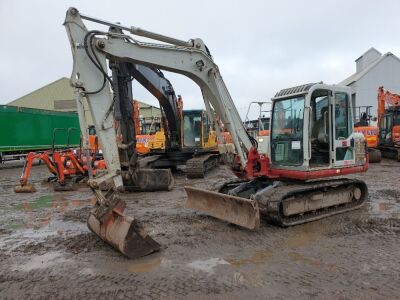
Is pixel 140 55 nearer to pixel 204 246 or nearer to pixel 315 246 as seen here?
pixel 204 246

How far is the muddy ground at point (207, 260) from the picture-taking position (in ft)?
12.6

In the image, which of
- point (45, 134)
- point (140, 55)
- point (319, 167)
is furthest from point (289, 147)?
point (45, 134)

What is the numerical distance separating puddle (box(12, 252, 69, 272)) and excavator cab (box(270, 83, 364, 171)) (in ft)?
12.4

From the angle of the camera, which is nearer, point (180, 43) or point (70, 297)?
point (70, 297)

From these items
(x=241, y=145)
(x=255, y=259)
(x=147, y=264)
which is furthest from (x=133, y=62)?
(x=255, y=259)

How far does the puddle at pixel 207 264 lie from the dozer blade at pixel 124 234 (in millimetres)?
630

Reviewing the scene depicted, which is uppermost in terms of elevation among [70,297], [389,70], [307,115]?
[389,70]

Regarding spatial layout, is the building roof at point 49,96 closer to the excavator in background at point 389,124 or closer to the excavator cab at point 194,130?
the excavator in background at point 389,124

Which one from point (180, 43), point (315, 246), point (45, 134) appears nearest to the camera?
point (315, 246)

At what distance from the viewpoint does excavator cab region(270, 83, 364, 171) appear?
6203mm

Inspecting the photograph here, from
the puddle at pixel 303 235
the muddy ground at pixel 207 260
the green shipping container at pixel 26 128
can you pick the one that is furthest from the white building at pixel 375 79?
the puddle at pixel 303 235

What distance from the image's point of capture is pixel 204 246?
514 centimetres

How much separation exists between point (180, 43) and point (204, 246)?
10.5ft

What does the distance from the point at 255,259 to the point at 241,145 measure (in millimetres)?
2466
